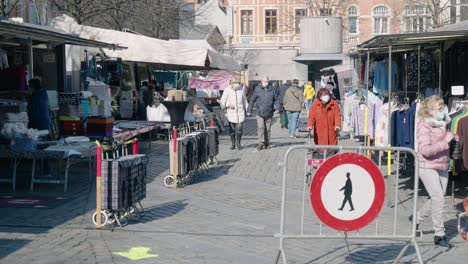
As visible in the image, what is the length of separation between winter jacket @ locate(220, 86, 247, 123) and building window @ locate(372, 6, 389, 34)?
48489mm

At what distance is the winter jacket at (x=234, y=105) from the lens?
19031 mm

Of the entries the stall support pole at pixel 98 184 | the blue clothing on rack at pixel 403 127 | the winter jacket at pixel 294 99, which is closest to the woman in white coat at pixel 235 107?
the winter jacket at pixel 294 99

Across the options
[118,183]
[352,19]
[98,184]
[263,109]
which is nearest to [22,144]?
[98,184]

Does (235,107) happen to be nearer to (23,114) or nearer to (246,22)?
(23,114)

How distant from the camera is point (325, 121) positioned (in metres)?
13.3

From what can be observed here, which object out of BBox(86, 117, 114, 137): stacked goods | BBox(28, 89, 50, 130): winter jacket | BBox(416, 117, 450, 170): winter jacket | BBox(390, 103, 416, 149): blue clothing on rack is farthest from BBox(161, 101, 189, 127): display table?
BBox(416, 117, 450, 170): winter jacket

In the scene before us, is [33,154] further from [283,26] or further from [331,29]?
[283,26]

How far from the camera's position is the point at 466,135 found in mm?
10148

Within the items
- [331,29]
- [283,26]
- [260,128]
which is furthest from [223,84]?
[283,26]

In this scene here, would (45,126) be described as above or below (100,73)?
below

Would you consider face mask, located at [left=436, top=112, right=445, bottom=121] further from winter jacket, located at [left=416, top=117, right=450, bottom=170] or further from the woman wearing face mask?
the woman wearing face mask

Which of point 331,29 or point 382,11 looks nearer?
point 331,29

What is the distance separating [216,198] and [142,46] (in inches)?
386

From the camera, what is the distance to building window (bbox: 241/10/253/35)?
6900cm
